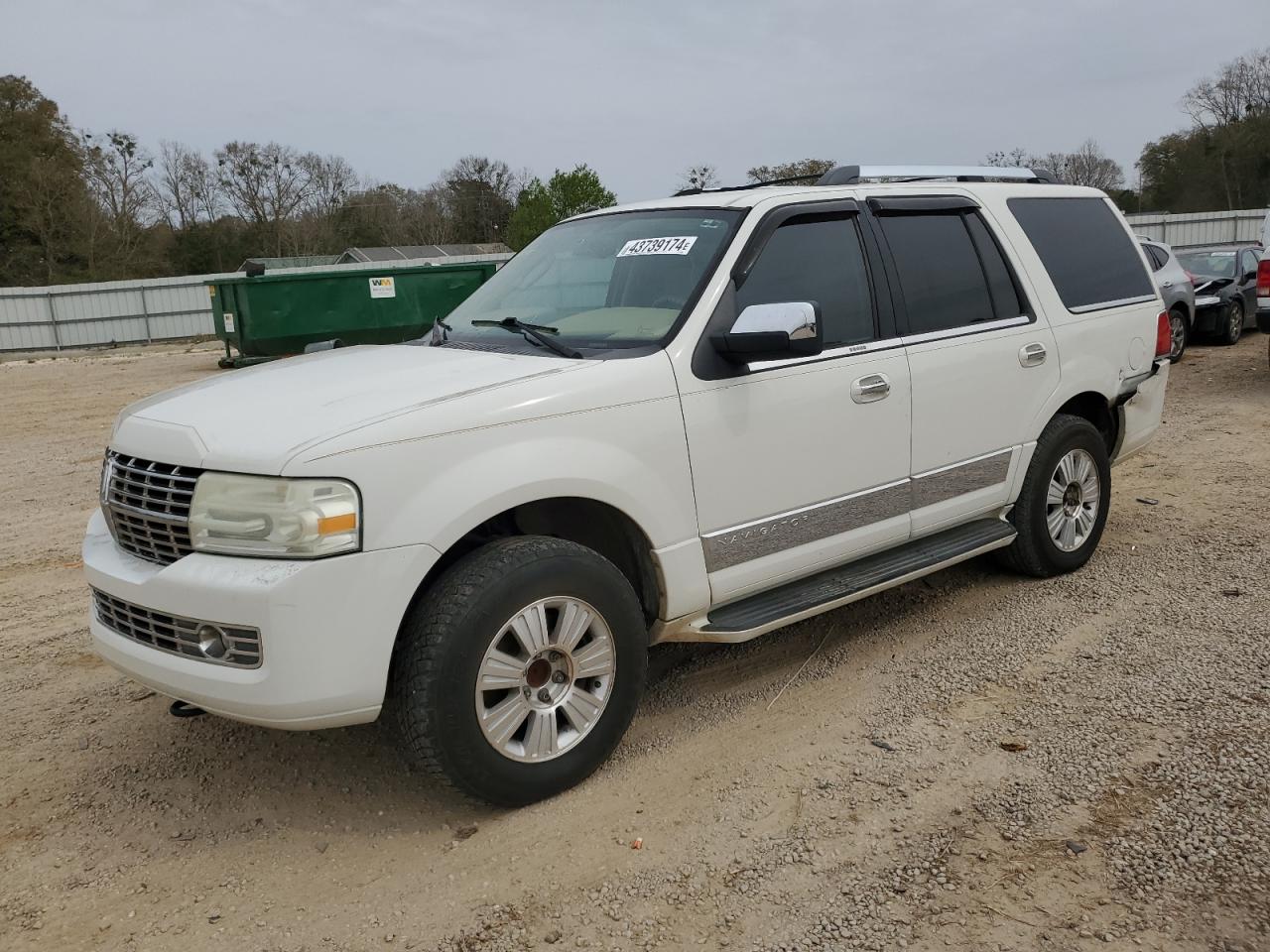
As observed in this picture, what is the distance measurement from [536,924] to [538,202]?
171 ft

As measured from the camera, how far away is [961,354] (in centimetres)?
459

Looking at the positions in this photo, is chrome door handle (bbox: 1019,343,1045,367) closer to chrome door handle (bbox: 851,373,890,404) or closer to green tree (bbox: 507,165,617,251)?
chrome door handle (bbox: 851,373,890,404)

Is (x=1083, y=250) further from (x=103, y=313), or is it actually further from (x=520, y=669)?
(x=103, y=313)

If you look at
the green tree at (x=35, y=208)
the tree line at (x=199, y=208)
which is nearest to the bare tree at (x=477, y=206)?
the tree line at (x=199, y=208)

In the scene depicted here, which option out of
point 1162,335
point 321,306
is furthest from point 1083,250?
point 321,306

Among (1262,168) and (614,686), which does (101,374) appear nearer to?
(614,686)

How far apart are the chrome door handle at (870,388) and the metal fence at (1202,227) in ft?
91.7

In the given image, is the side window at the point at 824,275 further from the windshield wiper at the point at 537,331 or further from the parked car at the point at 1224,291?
the parked car at the point at 1224,291

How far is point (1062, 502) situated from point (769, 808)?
276cm

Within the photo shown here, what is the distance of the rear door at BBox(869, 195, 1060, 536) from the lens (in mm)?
4484

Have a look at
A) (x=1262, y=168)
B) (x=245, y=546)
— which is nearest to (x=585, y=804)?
(x=245, y=546)

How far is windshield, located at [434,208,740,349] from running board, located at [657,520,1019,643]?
1.06 meters

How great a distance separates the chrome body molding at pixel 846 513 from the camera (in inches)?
151

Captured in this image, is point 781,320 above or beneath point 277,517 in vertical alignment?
above
